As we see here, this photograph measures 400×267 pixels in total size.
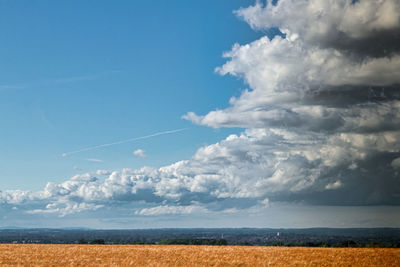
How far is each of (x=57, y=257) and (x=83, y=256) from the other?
2.28 m

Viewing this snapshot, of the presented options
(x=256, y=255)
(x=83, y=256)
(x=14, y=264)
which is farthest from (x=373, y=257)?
(x=14, y=264)

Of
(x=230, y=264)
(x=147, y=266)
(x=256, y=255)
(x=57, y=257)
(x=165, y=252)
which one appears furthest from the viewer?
(x=165, y=252)

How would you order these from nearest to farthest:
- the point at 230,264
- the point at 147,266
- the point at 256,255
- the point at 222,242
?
the point at 147,266, the point at 230,264, the point at 256,255, the point at 222,242

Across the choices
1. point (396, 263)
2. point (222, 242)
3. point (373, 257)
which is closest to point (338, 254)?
point (373, 257)

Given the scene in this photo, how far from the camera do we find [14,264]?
3027 centimetres

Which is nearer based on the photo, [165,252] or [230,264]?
Result: [230,264]

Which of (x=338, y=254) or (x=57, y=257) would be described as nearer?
(x=57, y=257)

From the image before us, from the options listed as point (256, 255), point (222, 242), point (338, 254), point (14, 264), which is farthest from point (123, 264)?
point (222, 242)

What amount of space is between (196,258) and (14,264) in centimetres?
1523

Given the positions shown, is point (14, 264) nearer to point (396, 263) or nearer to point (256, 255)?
point (256, 255)

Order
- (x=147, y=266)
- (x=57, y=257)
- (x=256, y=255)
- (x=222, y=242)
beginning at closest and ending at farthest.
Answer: (x=147, y=266) → (x=57, y=257) → (x=256, y=255) → (x=222, y=242)

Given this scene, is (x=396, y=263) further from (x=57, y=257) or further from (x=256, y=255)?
(x=57, y=257)

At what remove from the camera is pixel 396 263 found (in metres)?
32.1

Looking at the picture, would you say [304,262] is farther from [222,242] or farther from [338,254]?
[222,242]
